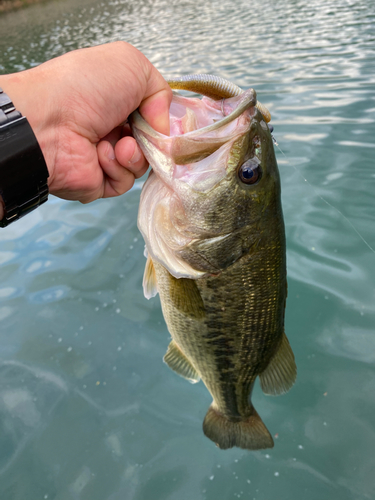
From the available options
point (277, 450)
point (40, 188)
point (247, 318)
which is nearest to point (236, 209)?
point (247, 318)

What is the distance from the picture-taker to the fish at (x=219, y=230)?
1733mm

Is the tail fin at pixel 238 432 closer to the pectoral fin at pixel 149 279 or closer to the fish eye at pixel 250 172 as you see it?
the pectoral fin at pixel 149 279

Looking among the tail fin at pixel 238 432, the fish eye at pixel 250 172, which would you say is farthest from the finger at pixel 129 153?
the tail fin at pixel 238 432

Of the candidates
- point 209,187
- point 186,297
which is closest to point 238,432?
point 186,297

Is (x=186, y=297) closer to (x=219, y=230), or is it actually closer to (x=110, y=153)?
(x=219, y=230)

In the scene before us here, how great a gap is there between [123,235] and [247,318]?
281 centimetres

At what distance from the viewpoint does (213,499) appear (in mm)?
2525

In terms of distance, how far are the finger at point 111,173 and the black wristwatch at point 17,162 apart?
399 mm

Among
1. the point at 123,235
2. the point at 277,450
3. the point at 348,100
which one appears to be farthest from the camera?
the point at 348,100

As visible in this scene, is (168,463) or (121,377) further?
(121,377)

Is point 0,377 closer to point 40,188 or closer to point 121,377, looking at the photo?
point 121,377

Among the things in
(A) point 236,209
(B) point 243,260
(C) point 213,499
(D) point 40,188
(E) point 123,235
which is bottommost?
(C) point 213,499

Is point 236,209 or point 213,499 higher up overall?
point 236,209

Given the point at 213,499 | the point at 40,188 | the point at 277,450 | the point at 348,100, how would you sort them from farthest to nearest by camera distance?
the point at 348,100, the point at 277,450, the point at 213,499, the point at 40,188
